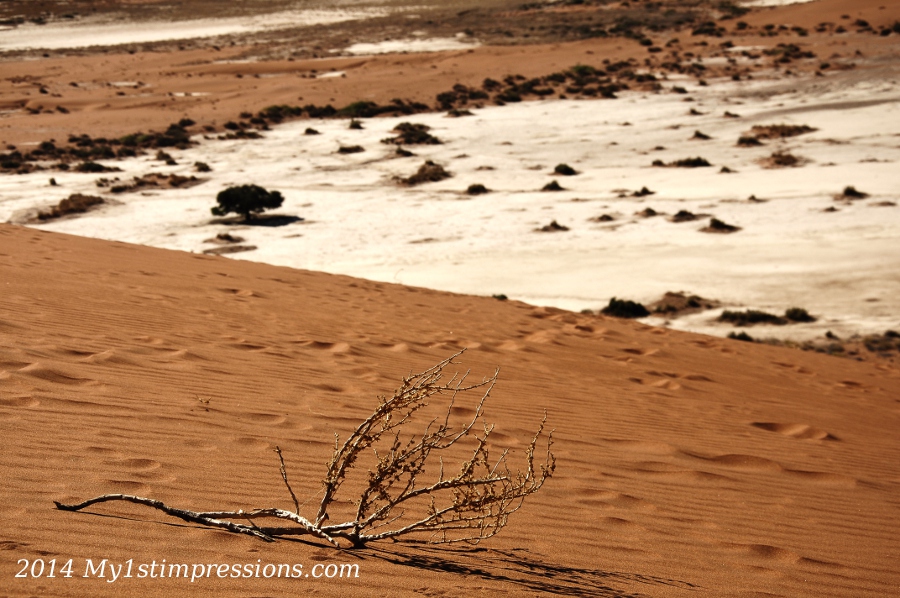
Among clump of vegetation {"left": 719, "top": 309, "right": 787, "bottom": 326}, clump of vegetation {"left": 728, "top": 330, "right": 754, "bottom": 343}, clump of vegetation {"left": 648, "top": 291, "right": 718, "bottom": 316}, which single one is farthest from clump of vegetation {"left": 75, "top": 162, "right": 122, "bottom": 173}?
clump of vegetation {"left": 728, "top": 330, "right": 754, "bottom": 343}

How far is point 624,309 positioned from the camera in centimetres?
1559

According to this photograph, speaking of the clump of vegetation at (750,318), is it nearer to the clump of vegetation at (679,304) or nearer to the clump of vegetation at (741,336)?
the clump of vegetation at (679,304)

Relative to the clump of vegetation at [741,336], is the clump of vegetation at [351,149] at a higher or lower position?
higher

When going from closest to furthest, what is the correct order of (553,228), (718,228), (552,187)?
(718,228) → (553,228) → (552,187)

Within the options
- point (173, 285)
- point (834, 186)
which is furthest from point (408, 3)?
point (173, 285)

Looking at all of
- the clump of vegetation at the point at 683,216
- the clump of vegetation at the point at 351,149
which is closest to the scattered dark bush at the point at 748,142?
the clump of vegetation at the point at 683,216

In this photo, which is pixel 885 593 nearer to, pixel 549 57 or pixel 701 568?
pixel 701 568

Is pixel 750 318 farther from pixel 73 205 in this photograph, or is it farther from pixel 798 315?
pixel 73 205

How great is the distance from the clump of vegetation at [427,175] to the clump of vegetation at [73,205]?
29.2ft

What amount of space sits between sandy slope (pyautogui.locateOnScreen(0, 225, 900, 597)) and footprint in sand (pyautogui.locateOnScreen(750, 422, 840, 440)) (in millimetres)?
28

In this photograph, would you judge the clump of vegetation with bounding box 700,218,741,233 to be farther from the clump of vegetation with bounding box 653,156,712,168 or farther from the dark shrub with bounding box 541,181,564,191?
the clump of vegetation with bounding box 653,156,712,168

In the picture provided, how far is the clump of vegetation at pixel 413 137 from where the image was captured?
32.7 m

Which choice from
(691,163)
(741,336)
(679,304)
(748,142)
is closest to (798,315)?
(741,336)

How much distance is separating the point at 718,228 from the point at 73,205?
1716cm
